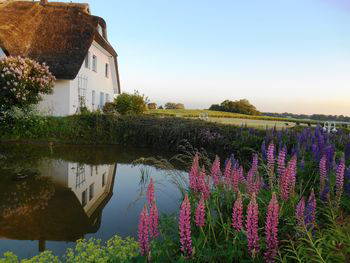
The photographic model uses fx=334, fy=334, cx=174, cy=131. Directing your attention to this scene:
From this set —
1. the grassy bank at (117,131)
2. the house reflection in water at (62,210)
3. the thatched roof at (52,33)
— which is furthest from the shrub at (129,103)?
the house reflection in water at (62,210)

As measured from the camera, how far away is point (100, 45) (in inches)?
895

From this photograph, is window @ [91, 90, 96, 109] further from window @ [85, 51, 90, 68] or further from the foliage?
the foliage

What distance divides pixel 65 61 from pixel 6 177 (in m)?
11.1

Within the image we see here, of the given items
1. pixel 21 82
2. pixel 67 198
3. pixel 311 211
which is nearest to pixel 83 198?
pixel 67 198

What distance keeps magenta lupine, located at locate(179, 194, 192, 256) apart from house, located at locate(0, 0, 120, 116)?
16887mm

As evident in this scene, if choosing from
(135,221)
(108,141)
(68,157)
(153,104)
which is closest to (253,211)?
(135,221)

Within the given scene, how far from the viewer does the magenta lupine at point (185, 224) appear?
227cm

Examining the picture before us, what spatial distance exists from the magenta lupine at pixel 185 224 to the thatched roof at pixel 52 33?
1691 centimetres

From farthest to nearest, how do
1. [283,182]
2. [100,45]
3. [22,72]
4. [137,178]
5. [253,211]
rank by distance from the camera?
[100,45]
[22,72]
[137,178]
[283,182]
[253,211]

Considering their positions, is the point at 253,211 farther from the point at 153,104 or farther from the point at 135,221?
the point at 153,104

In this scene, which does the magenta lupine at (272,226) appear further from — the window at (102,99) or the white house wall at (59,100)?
the window at (102,99)

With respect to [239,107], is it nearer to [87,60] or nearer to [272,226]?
[87,60]

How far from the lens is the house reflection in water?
17.2 ft

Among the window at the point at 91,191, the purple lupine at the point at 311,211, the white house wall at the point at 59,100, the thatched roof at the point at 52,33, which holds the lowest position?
the window at the point at 91,191
